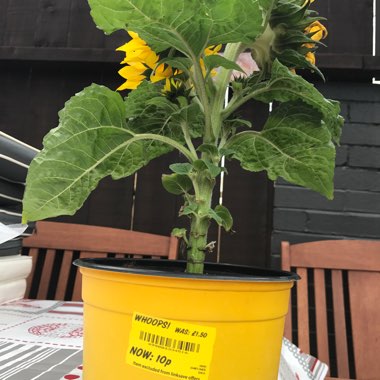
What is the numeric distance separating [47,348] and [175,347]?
13.8 inches

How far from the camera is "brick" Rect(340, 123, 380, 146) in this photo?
4.22 ft

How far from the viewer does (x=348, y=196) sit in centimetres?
127

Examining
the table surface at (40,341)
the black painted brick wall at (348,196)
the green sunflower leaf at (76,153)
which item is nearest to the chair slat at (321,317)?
the black painted brick wall at (348,196)

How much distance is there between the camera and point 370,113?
1.30 meters

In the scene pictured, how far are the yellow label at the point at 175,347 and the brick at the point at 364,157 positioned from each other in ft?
3.75

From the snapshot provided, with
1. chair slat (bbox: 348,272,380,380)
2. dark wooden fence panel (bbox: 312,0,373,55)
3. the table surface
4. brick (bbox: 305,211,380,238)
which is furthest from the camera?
dark wooden fence panel (bbox: 312,0,373,55)

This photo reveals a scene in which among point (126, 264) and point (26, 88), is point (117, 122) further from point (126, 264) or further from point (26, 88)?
point (26, 88)

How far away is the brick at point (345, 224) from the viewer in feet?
4.09

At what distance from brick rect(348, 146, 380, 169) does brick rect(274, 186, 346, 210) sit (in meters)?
0.11

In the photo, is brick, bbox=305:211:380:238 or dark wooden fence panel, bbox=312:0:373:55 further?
dark wooden fence panel, bbox=312:0:373:55

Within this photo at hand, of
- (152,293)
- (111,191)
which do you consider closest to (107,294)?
(152,293)

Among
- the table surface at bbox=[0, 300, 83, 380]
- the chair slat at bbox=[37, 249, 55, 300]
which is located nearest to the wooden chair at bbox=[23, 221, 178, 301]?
the chair slat at bbox=[37, 249, 55, 300]

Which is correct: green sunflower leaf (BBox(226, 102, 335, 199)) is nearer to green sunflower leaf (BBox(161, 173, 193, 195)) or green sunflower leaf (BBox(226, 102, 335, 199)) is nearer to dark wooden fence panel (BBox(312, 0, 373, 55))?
green sunflower leaf (BBox(161, 173, 193, 195))

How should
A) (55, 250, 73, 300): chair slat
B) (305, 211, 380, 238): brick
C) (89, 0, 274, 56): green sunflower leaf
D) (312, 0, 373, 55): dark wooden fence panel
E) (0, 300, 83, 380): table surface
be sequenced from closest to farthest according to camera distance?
(89, 0, 274, 56): green sunflower leaf, (0, 300, 83, 380): table surface, (55, 250, 73, 300): chair slat, (305, 211, 380, 238): brick, (312, 0, 373, 55): dark wooden fence panel
